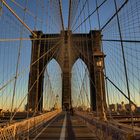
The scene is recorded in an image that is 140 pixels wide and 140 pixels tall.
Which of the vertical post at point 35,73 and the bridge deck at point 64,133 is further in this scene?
the vertical post at point 35,73

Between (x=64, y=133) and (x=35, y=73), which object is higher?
(x=35, y=73)

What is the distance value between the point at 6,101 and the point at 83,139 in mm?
3303

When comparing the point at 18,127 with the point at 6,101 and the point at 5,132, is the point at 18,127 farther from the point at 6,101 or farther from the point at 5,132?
the point at 6,101

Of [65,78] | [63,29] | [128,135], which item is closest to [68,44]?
[63,29]

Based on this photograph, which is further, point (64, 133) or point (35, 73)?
point (35, 73)

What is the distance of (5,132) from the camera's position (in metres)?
4.10

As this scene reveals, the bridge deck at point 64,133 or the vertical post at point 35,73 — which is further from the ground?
the vertical post at point 35,73

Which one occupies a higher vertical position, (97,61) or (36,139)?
(97,61)

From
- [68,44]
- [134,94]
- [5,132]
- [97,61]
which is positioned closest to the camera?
[5,132]

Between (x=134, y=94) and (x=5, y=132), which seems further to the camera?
(x=134, y=94)

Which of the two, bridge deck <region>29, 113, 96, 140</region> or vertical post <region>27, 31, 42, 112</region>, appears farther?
vertical post <region>27, 31, 42, 112</region>

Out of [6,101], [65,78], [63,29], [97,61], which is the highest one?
[63,29]

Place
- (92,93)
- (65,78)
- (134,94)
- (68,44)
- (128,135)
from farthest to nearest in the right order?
(65,78) → (92,93) → (68,44) → (134,94) → (128,135)

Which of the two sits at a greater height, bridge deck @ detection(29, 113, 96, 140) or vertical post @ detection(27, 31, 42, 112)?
vertical post @ detection(27, 31, 42, 112)
